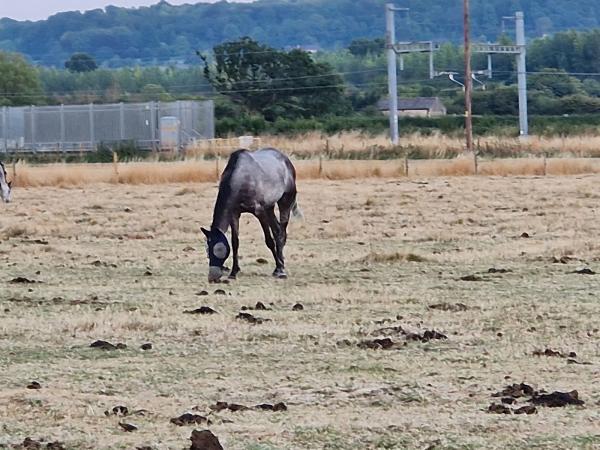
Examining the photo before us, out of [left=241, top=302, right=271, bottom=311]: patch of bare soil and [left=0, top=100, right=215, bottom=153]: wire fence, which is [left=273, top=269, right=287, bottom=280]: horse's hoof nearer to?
[left=241, top=302, right=271, bottom=311]: patch of bare soil

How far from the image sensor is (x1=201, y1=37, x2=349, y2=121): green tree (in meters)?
84.5

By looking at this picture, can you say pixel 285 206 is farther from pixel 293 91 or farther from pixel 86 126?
pixel 293 91

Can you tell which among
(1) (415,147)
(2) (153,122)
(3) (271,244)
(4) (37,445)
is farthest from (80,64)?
(4) (37,445)

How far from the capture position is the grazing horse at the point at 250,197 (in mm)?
18109

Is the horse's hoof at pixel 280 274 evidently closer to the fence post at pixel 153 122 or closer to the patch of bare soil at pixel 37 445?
the patch of bare soil at pixel 37 445

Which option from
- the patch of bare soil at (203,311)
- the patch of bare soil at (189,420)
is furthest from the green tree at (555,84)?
the patch of bare soil at (189,420)

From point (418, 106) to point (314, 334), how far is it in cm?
8253

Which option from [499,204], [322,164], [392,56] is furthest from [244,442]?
[392,56]

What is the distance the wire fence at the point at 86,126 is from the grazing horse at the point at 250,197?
4232 centimetres

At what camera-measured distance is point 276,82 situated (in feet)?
283

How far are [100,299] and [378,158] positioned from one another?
35037mm

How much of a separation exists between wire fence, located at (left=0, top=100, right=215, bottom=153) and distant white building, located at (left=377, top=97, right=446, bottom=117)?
3223 cm

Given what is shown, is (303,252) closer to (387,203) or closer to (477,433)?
(387,203)

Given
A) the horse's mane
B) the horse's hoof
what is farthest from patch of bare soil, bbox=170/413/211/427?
the horse's mane
